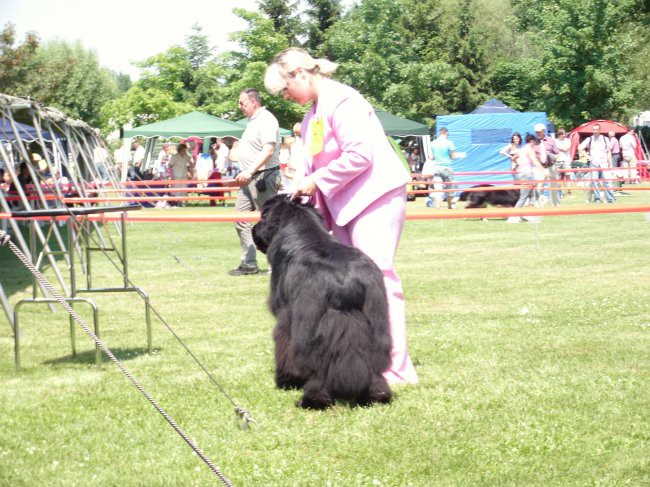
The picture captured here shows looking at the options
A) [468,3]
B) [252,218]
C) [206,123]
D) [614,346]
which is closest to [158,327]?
[252,218]

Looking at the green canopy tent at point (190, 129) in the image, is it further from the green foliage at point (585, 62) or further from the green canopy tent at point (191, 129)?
the green foliage at point (585, 62)

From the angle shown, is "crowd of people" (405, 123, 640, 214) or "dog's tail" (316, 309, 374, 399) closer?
"dog's tail" (316, 309, 374, 399)

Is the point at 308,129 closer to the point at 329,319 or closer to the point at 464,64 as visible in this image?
the point at 329,319

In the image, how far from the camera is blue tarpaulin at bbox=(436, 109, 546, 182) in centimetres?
2930

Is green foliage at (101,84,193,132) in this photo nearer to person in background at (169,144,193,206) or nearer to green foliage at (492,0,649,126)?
person in background at (169,144,193,206)

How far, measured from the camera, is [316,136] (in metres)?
4.72

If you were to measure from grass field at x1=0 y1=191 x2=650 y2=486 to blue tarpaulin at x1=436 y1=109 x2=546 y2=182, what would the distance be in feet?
66.9

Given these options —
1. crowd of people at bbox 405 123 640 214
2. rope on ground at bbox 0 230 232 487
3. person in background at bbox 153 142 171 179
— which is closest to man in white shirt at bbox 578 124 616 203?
crowd of people at bbox 405 123 640 214

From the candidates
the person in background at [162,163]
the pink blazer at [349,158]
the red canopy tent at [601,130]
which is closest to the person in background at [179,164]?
the person in background at [162,163]

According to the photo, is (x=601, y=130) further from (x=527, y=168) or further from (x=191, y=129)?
(x=527, y=168)

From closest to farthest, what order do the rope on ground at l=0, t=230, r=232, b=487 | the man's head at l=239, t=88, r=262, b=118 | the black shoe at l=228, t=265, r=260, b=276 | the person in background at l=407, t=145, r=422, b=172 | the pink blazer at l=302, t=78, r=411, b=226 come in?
the rope on ground at l=0, t=230, r=232, b=487 → the pink blazer at l=302, t=78, r=411, b=226 → the man's head at l=239, t=88, r=262, b=118 → the black shoe at l=228, t=265, r=260, b=276 → the person in background at l=407, t=145, r=422, b=172

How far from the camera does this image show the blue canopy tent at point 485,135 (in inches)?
1153

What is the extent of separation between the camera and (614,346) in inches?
235

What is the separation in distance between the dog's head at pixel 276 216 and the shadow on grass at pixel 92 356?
1.69 meters
